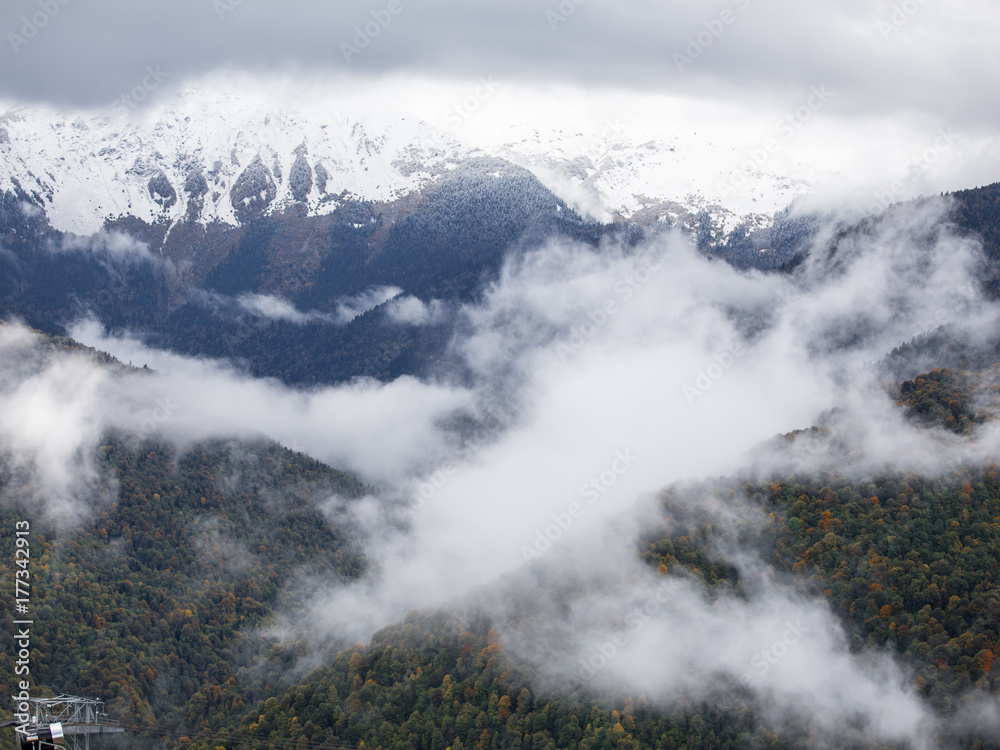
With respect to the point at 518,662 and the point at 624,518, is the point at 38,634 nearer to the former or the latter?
the point at 518,662

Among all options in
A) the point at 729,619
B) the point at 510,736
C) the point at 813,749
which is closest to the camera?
the point at 813,749

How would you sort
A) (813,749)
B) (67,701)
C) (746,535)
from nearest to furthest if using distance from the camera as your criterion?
(67,701)
(813,749)
(746,535)

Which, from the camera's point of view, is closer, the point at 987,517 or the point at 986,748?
the point at 986,748

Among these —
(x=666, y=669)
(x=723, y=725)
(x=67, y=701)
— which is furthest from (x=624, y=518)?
(x=67, y=701)

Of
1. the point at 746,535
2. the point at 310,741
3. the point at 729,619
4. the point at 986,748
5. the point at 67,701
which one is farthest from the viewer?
the point at 746,535

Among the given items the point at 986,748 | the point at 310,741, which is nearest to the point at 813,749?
the point at 986,748

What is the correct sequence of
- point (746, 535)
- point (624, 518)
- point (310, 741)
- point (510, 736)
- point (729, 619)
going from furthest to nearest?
1. point (624, 518)
2. point (746, 535)
3. point (729, 619)
4. point (310, 741)
5. point (510, 736)

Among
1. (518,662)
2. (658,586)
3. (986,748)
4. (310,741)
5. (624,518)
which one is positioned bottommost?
(986,748)

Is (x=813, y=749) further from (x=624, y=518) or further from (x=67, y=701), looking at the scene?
(x=67, y=701)

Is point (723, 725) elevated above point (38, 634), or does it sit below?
below
